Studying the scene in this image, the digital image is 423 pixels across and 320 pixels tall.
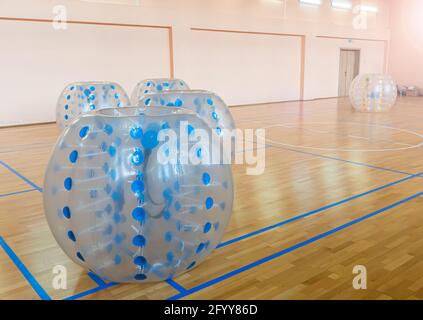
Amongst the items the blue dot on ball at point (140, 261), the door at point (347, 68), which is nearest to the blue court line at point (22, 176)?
the blue dot on ball at point (140, 261)

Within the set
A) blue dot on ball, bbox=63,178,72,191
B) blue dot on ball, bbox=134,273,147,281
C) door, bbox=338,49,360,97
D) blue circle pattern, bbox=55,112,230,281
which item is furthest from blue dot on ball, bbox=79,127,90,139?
door, bbox=338,49,360,97

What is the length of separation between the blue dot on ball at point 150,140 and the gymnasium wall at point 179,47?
27.5ft

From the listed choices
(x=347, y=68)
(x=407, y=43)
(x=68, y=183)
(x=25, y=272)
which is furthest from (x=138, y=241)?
(x=407, y=43)

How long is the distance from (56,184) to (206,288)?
1098 mm

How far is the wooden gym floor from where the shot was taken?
251 cm

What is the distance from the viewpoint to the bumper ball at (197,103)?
173 inches

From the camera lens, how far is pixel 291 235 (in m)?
3.29

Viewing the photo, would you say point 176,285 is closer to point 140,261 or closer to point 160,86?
point 140,261

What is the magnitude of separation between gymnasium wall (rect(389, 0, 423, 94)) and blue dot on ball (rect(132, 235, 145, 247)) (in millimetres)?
18898

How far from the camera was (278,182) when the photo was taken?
15.7 ft
